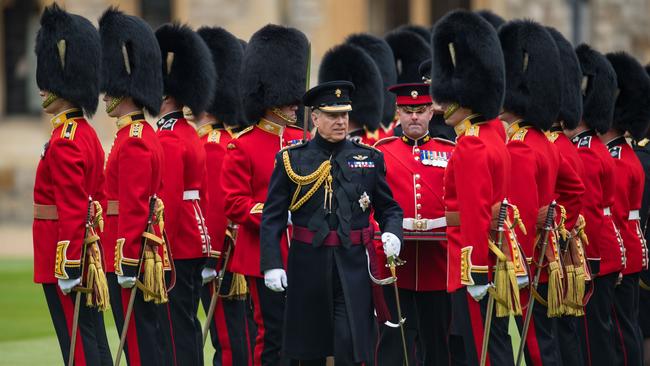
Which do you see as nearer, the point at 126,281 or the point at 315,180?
the point at 315,180

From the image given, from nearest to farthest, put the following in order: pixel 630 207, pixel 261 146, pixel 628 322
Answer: pixel 261 146 < pixel 628 322 < pixel 630 207

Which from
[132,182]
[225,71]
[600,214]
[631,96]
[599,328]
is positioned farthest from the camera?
[225,71]

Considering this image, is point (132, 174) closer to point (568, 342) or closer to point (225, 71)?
point (225, 71)

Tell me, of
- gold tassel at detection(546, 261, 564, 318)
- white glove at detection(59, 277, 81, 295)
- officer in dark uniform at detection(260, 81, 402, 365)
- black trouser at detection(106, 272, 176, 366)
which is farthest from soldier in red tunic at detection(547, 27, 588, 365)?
white glove at detection(59, 277, 81, 295)

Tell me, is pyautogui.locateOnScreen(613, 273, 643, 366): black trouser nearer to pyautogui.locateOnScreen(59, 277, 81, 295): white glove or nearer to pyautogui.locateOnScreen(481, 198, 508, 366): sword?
pyautogui.locateOnScreen(481, 198, 508, 366): sword

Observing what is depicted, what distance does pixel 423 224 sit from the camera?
318 inches

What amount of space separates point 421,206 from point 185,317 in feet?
3.97

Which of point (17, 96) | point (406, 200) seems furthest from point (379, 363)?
point (17, 96)

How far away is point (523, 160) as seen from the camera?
7664 millimetres

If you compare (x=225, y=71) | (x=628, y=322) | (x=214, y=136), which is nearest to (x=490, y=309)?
(x=628, y=322)

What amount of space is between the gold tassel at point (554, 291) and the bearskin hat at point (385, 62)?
116 inches

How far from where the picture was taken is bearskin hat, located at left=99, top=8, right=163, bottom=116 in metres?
8.00

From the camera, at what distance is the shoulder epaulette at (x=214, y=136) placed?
30.1 feet

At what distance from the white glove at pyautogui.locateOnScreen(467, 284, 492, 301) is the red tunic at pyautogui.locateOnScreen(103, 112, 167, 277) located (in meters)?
1.45
